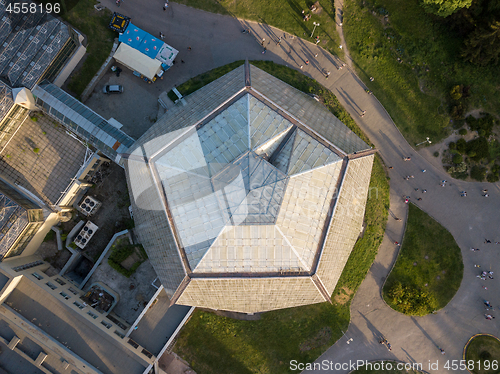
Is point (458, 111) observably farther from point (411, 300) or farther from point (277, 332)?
point (277, 332)

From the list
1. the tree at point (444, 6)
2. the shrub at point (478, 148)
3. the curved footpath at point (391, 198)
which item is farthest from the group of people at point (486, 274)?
the tree at point (444, 6)

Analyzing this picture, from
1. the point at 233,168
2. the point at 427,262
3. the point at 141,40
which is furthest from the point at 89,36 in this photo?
the point at 427,262

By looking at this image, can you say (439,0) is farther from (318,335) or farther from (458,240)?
(318,335)

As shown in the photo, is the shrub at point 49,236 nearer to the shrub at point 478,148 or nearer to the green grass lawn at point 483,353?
the shrub at point 478,148

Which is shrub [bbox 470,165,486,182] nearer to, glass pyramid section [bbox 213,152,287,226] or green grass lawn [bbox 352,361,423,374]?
green grass lawn [bbox 352,361,423,374]

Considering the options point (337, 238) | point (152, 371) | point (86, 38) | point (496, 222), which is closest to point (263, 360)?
point (152, 371)

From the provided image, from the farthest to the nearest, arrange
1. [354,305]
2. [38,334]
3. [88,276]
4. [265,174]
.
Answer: [354,305]
[88,276]
[38,334]
[265,174]
